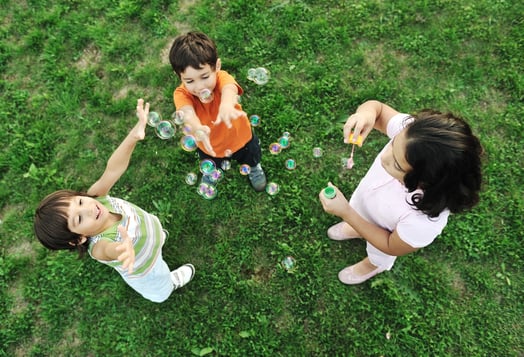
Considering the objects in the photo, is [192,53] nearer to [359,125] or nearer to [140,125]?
[140,125]

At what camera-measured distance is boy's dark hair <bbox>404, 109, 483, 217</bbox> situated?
2.10 m

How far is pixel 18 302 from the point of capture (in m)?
4.29

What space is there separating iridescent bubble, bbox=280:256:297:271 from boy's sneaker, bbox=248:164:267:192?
3.00 ft

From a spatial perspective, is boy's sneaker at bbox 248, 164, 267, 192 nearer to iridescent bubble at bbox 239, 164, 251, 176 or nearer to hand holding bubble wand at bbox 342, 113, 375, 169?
iridescent bubble at bbox 239, 164, 251, 176

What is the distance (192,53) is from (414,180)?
85.6 inches

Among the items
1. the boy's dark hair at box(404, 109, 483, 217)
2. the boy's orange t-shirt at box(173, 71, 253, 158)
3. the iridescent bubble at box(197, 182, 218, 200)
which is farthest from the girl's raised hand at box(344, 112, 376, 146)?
the iridescent bubble at box(197, 182, 218, 200)

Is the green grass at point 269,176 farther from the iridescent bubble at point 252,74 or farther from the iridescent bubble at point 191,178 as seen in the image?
the iridescent bubble at point 252,74

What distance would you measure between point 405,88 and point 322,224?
7.19 ft

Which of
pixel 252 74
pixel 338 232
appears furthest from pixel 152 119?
pixel 338 232

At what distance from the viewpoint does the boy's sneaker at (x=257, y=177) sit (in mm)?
4418

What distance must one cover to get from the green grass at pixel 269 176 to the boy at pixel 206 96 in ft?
3.30

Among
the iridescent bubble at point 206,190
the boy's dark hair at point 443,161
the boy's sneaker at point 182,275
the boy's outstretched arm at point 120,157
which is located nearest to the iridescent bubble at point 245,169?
the iridescent bubble at point 206,190

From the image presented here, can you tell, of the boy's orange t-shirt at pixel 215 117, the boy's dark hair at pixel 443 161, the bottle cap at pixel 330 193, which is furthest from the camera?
the boy's orange t-shirt at pixel 215 117

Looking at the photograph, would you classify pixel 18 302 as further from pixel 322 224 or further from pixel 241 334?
pixel 322 224
